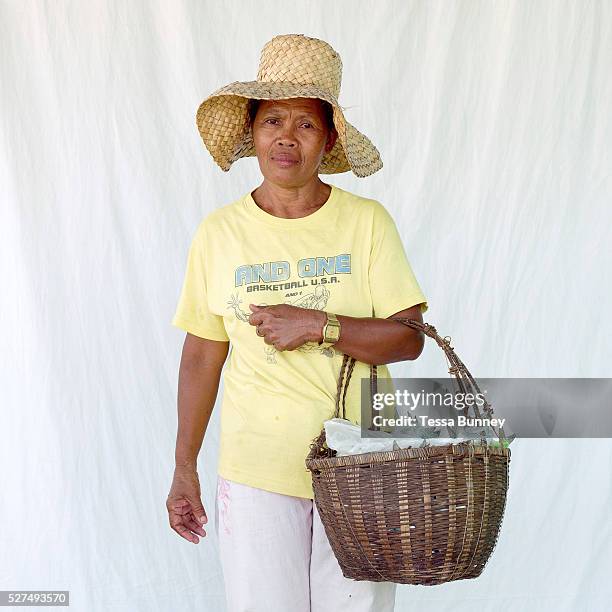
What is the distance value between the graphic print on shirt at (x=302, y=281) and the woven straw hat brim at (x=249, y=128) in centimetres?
28

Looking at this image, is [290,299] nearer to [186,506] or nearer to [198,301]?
[198,301]

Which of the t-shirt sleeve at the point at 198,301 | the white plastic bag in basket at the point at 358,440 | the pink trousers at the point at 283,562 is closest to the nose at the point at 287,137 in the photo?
the t-shirt sleeve at the point at 198,301

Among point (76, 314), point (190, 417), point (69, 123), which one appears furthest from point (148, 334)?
point (190, 417)

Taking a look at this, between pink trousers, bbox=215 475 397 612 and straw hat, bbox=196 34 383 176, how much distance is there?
77 centimetres

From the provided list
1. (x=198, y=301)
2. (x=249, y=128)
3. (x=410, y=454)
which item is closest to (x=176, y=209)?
(x=249, y=128)

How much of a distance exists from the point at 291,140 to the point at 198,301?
41cm

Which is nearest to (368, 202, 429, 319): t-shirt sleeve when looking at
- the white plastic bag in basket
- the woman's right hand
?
the white plastic bag in basket

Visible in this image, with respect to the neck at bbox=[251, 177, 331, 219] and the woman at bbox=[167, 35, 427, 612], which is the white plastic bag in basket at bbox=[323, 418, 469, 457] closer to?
the woman at bbox=[167, 35, 427, 612]

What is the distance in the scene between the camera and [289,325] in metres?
2.19

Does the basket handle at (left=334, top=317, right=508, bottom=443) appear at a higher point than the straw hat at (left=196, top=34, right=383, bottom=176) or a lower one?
lower

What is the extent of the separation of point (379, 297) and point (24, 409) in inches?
62.8

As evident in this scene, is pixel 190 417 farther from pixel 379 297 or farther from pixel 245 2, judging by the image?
pixel 245 2

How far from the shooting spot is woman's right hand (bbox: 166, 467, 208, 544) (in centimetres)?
251

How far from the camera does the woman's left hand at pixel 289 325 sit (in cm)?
219
